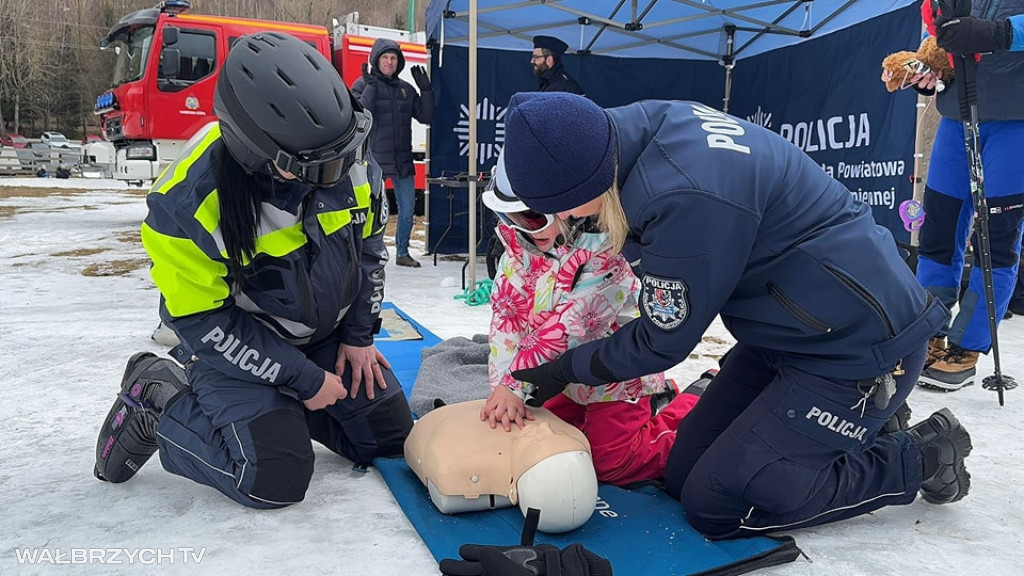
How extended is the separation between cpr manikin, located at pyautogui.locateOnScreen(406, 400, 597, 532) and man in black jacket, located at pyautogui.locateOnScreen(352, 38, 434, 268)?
4038 mm

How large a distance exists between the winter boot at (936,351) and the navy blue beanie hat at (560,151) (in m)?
2.09

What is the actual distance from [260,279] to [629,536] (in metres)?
1.03

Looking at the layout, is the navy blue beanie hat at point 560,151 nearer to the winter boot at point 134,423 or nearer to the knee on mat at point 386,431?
the knee on mat at point 386,431

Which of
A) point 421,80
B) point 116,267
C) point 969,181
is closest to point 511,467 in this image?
point 969,181

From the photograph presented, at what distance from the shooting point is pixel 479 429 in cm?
182

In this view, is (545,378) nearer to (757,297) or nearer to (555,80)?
(757,297)

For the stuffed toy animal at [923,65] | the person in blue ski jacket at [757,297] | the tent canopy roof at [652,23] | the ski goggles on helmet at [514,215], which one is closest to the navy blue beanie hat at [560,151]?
the person in blue ski jacket at [757,297]

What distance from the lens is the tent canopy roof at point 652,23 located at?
5.43 meters

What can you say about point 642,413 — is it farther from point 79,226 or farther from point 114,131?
point 114,131

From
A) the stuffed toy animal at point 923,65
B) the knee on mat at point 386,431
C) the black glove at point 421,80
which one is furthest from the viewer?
the black glove at point 421,80

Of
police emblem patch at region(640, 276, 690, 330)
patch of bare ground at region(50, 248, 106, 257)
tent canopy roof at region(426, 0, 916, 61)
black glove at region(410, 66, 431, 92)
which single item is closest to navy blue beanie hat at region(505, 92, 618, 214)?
police emblem patch at region(640, 276, 690, 330)

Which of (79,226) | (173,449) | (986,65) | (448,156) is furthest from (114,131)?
(986,65)

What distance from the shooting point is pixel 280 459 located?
1.74 m

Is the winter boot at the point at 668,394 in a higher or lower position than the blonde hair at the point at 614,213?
lower
